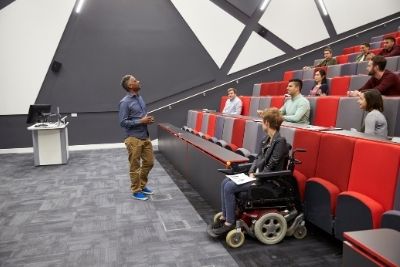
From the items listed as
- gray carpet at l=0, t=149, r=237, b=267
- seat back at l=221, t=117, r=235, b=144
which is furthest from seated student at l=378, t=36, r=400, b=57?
gray carpet at l=0, t=149, r=237, b=267

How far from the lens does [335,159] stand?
3.63 feet

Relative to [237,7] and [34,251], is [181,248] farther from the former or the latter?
[237,7]

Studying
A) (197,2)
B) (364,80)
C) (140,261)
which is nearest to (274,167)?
(140,261)

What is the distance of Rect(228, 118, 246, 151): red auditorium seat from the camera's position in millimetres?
1763

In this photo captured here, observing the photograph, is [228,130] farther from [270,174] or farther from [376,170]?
[376,170]

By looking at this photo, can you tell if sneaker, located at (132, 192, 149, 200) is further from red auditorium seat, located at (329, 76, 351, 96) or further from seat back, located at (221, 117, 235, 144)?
red auditorium seat, located at (329, 76, 351, 96)

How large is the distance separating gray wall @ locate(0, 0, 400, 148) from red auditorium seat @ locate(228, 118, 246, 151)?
1.57 meters

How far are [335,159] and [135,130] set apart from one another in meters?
0.91

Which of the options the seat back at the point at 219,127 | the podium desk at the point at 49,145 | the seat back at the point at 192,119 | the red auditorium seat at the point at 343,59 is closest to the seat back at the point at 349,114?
the seat back at the point at 219,127

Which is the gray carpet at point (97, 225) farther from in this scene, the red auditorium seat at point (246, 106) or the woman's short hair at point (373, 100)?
the red auditorium seat at point (246, 106)

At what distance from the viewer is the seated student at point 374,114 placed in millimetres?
1222

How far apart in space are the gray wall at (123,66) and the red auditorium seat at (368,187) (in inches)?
96.9

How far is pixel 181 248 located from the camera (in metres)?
1.12

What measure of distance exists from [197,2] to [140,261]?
2.74m
